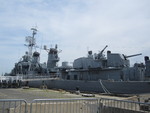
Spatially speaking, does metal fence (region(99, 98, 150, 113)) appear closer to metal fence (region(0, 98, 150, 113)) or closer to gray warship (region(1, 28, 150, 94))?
metal fence (region(0, 98, 150, 113))

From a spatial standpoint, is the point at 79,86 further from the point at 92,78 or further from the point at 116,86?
the point at 116,86

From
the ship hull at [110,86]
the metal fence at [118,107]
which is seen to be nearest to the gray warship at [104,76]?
the ship hull at [110,86]

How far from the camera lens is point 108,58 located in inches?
1016

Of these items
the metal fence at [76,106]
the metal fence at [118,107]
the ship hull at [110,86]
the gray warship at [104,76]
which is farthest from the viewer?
the gray warship at [104,76]

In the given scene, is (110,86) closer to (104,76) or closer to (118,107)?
(104,76)

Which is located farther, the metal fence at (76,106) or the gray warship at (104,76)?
the gray warship at (104,76)

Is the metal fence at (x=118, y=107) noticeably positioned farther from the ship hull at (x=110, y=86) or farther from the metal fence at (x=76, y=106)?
the ship hull at (x=110, y=86)

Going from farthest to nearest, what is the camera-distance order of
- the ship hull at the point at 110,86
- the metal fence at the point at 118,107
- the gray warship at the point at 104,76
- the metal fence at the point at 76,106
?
the gray warship at the point at 104,76 → the ship hull at the point at 110,86 → the metal fence at the point at 118,107 → the metal fence at the point at 76,106

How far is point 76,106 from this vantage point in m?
6.68

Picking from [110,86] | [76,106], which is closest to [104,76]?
[110,86]

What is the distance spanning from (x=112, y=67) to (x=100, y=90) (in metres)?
3.69

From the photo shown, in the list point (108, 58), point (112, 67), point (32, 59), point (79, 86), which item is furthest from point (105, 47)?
point (32, 59)

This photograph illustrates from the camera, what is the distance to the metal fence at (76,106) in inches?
222

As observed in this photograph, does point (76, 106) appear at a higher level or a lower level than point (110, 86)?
higher
